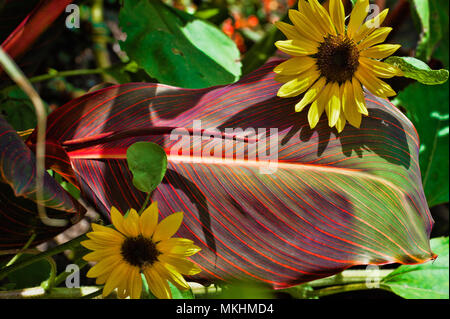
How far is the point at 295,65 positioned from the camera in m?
0.55

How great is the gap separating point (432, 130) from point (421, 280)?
36 cm

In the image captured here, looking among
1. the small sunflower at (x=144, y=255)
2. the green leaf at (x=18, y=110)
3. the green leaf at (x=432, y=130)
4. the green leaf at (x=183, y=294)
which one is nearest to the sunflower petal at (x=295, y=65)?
the small sunflower at (x=144, y=255)

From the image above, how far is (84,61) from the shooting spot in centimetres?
145

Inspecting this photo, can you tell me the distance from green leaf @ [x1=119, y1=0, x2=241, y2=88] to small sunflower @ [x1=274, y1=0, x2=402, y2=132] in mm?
255

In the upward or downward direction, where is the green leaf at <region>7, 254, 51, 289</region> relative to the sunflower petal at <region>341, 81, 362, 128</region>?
downward

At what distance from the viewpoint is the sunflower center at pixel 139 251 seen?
0.51 m

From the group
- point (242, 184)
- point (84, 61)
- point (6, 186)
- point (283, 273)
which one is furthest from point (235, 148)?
point (84, 61)

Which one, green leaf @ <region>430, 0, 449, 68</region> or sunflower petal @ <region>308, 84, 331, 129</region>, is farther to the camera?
green leaf @ <region>430, 0, 449, 68</region>

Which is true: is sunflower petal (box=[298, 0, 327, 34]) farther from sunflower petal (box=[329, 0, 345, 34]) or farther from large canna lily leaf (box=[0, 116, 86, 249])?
large canna lily leaf (box=[0, 116, 86, 249])

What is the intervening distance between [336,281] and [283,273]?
0.34 metres

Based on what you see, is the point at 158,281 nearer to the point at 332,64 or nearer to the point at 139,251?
the point at 139,251

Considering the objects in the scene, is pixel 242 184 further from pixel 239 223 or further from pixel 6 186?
pixel 6 186

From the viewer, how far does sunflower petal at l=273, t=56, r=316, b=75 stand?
55 centimetres

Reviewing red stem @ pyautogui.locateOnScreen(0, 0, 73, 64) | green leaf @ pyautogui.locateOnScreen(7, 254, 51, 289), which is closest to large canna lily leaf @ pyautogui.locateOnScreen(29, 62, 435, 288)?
red stem @ pyautogui.locateOnScreen(0, 0, 73, 64)
